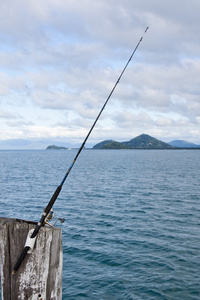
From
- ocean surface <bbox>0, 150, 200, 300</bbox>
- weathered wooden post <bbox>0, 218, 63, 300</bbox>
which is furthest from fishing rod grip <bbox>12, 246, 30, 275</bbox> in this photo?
ocean surface <bbox>0, 150, 200, 300</bbox>

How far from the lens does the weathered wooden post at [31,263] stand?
10.7 ft

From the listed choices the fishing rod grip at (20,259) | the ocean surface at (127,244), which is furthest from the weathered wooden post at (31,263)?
the ocean surface at (127,244)

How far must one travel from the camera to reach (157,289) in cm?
1191

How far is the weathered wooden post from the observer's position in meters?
3.26

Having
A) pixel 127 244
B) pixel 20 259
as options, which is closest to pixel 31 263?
pixel 20 259

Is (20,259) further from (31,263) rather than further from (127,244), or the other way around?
(127,244)

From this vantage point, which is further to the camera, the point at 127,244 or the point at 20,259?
the point at 127,244

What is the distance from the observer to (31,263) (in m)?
3.31

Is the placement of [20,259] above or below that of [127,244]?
above

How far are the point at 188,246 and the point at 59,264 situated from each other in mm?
15438

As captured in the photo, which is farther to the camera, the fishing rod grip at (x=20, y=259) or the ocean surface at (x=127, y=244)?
the ocean surface at (x=127, y=244)

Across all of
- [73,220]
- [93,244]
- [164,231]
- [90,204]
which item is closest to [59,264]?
[93,244]

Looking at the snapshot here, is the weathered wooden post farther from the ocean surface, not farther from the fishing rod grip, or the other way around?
the ocean surface

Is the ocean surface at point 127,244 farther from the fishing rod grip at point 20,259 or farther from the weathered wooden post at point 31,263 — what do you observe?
the fishing rod grip at point 20,259
